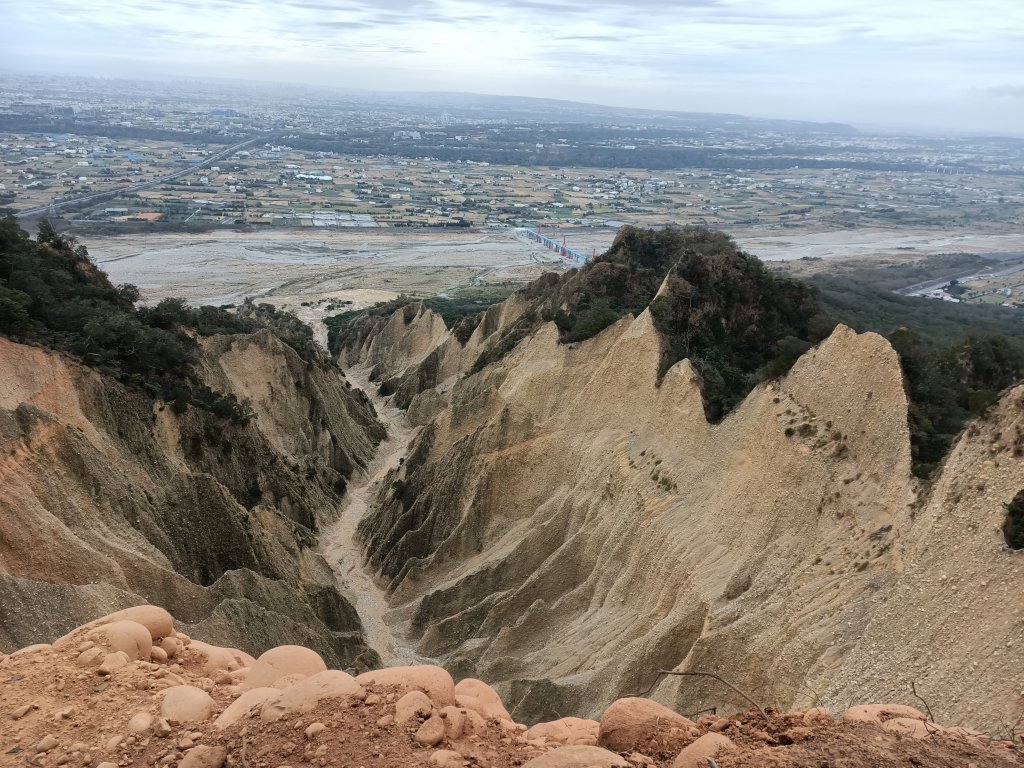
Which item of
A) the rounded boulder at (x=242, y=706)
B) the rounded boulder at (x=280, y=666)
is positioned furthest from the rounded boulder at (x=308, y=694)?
the rounded boulder at (x=280, y=666)

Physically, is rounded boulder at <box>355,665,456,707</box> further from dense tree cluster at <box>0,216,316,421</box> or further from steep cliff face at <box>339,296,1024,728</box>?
dense tree cluster at <box>0,216,316,421</box>

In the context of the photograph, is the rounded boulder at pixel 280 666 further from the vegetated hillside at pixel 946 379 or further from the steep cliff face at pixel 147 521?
the vegetated hillside at pixel 946 379

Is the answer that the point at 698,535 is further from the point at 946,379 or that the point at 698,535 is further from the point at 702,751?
the point at 702,751

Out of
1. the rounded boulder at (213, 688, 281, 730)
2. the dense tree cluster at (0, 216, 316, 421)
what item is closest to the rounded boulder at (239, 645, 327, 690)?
the rounded boulder at (213, 688, 281, 730)

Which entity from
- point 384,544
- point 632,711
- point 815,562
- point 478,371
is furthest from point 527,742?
point 478,371

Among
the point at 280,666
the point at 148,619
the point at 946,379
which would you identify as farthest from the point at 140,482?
the point at 946,379

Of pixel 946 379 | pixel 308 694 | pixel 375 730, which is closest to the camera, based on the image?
pixel 375 730
